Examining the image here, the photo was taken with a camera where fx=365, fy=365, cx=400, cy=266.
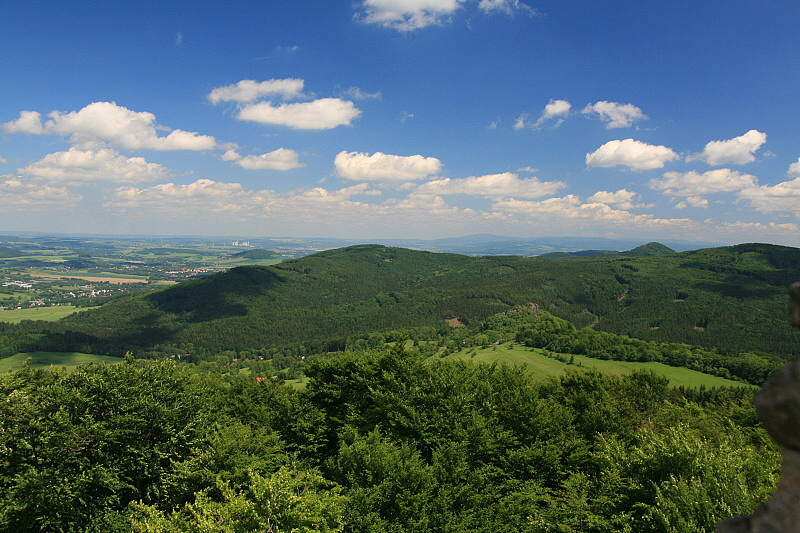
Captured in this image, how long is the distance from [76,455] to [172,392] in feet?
23.9

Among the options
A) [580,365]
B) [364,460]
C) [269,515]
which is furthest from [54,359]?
[580,365]

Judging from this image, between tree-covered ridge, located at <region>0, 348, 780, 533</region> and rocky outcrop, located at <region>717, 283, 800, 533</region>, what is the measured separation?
1746 centimetres

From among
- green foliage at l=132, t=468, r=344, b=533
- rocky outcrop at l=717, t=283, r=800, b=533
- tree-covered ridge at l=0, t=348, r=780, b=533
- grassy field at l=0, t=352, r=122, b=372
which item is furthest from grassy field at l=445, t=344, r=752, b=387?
grassy field at l=0, t=352, r=122, b=372

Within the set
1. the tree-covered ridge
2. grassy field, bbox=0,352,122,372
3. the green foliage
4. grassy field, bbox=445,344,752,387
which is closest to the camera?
the green foliage

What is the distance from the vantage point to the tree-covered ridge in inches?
812

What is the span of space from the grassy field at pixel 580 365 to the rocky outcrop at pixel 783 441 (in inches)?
4263

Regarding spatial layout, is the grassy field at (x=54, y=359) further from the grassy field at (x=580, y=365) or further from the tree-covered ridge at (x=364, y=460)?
the grassy field at (x=580, y=365)

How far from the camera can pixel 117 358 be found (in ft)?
590

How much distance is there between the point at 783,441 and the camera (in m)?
4.34

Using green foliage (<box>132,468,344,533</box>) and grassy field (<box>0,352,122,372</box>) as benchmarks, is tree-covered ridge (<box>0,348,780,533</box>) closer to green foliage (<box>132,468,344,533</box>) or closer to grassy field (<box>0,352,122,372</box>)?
green foliage (<box>132,468,344,533</box>)

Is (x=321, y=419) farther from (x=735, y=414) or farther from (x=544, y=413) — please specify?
(x=735, y=414)

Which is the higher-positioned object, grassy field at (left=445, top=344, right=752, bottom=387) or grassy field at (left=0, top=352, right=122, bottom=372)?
grassy field at (left=445, top=344, right=752, bottom=387)

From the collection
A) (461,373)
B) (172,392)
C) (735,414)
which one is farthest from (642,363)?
(172,392)

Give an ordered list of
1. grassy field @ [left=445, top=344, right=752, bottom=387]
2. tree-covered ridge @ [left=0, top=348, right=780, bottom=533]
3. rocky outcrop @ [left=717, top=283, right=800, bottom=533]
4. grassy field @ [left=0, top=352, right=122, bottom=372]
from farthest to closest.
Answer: grassy field @ [left=0, top=352, right=122, bottom=372] → grassy field @ [left=445, top=344, right=752, bottom=387] → tree-covered ridge @ [left=0, top=348, right=780, bottom=533] → rocky outcrop @ [left=717, top=283, right=800, bottom=533]
